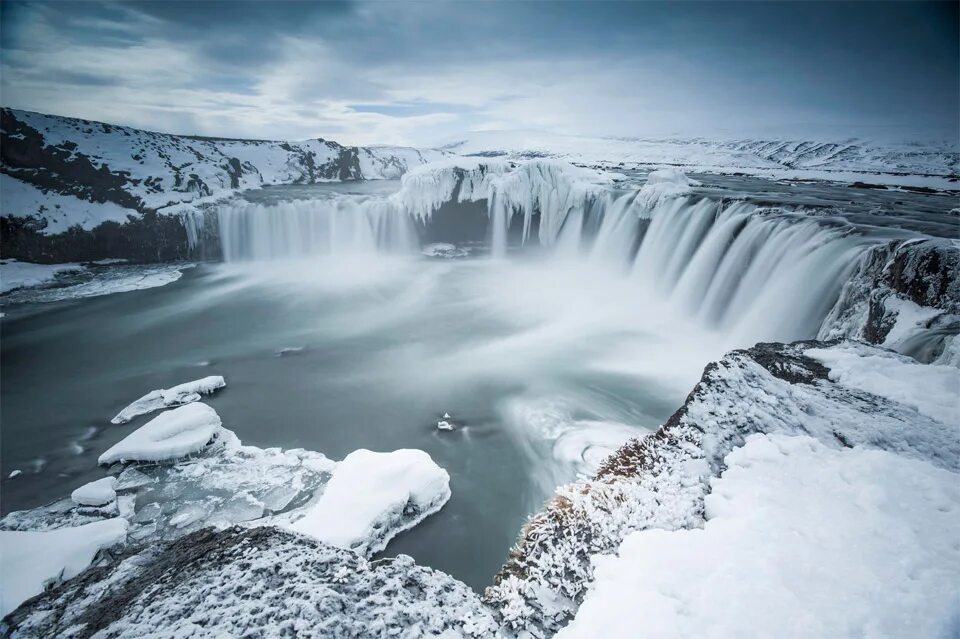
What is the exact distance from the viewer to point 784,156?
48.6 meters

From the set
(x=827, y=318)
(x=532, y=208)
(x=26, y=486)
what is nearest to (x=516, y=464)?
(x=827, y=318)

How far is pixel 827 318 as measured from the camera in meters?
8.42

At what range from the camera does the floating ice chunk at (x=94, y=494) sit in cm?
659

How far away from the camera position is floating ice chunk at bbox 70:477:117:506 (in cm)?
659

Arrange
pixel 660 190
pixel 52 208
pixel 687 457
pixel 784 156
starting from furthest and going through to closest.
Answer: pixel 784 156, pixel 52 208, pixel 660 190, pixel 687 457

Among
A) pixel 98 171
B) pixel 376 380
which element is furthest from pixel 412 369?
pixel 98 171

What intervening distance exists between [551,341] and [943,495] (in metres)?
10.4

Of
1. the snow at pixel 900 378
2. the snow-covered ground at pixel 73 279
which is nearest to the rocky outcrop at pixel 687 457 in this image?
the snow at pixel 900 378

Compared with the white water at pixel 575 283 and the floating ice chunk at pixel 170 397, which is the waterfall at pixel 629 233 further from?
the floating ice chunk at pixel 170 397

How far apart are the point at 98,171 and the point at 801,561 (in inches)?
1217

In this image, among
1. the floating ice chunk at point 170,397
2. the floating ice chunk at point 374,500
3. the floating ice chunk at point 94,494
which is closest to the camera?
the floating ice chunk at point 374,500

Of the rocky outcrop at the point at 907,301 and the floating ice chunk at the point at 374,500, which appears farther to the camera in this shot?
the rocky outcrop at the point at 907,301

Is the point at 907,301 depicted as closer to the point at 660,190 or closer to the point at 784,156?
the point at 660,190

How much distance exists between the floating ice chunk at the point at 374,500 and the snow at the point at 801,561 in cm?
393
